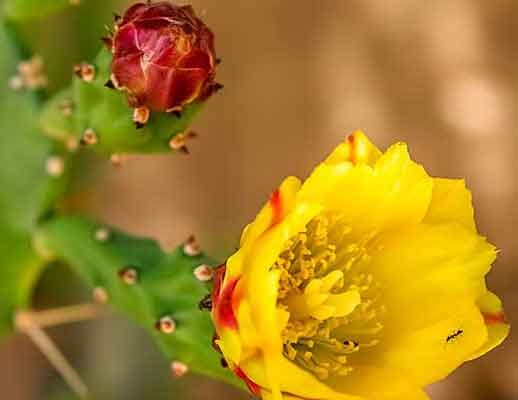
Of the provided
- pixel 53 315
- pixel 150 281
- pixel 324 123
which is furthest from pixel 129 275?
pixel 324 123

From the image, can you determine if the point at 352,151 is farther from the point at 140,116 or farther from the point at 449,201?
the point at 140,116

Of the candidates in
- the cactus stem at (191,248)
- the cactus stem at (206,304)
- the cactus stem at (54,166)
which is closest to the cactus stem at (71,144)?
the cactus stem at (54,166)

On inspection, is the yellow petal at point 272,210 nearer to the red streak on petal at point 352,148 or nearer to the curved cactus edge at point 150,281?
the red streak on petal at point 352,148

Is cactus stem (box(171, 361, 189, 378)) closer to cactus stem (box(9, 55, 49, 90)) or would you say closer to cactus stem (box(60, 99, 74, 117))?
cactus stem (box(60, 99, 74, 117))

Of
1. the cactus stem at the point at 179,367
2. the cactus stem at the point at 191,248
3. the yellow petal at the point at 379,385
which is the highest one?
the cactus stem at the point at 191,248

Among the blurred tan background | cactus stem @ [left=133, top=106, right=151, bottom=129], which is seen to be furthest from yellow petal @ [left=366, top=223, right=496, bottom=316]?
the blurred tan background

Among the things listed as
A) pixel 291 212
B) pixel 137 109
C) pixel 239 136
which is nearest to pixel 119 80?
pixel 137 109
